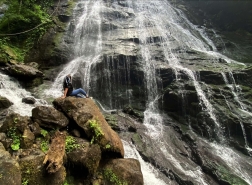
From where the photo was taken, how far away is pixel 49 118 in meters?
7.57

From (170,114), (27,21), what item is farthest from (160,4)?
(170,114)

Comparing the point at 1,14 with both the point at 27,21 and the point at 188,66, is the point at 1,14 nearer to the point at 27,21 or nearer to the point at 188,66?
the point at 27,21

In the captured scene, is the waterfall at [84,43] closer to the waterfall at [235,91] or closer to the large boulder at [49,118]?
the large boulder at [49,118]

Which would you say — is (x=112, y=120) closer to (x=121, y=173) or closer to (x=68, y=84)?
(x=68, y=84)

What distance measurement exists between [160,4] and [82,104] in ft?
83.1

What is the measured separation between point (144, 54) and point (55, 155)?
13991 millimetres

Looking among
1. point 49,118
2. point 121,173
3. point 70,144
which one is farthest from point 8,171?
point 121,173

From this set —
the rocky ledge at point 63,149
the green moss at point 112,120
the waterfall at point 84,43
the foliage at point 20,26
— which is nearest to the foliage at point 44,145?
the rocky ledge at point 63,149

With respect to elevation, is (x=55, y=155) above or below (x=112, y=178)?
above

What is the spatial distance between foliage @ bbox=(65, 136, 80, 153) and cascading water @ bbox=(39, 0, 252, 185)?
150 inches

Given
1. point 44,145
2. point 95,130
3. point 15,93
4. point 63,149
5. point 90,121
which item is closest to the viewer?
point 63,149

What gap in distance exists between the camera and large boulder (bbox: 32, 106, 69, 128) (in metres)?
7.44

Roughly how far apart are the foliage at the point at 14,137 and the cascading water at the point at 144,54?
5.32 meters

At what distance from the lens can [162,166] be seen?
400 inches
